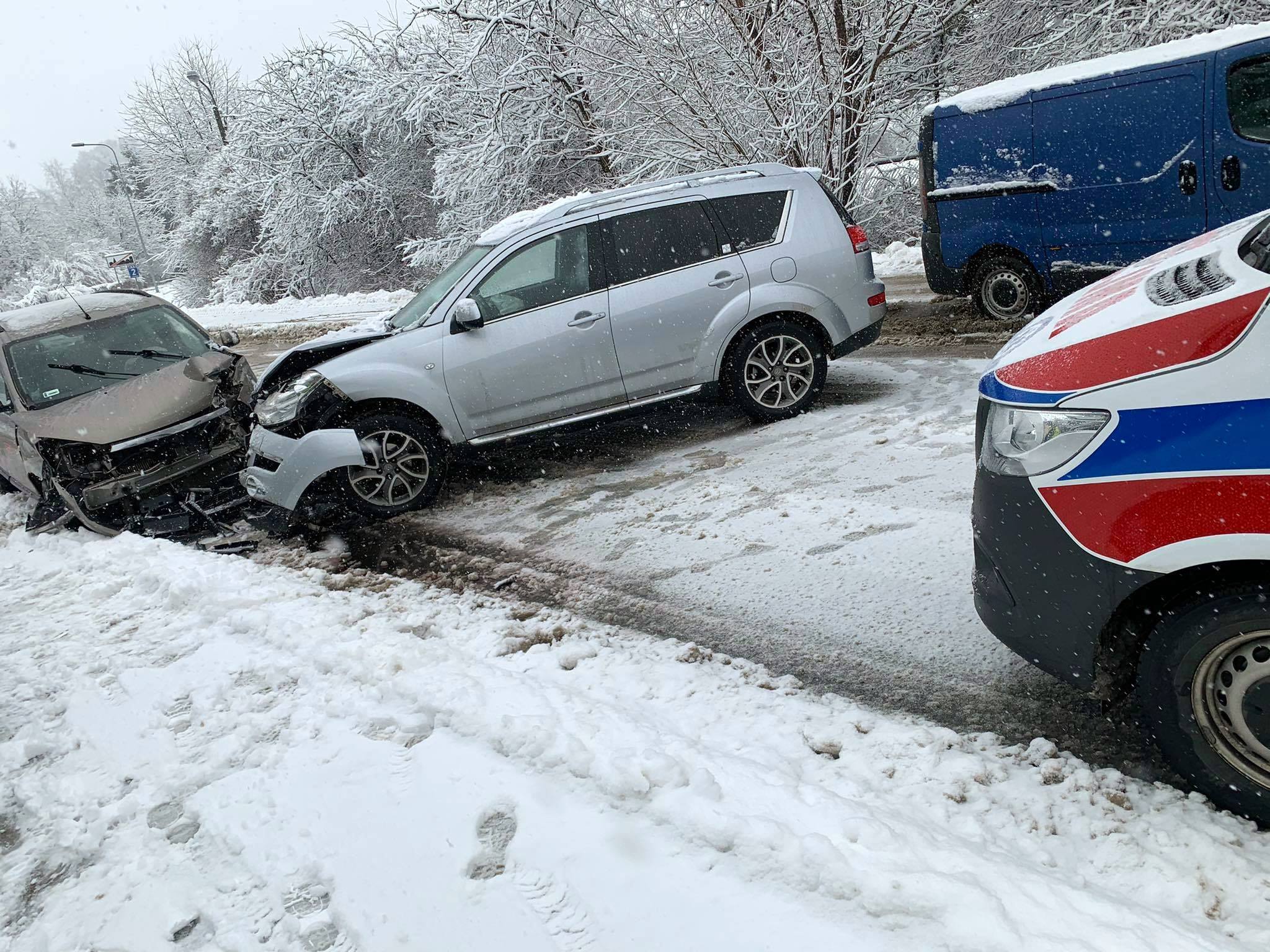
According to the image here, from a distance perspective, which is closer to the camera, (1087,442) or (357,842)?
Result: (1087,442)

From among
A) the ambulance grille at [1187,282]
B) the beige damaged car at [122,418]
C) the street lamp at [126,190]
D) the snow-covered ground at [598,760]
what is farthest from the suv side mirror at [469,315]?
the street lamp at [126,190]

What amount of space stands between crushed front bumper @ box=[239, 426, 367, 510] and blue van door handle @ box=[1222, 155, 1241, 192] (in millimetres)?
7158

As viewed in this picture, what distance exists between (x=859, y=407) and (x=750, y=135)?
6.81m

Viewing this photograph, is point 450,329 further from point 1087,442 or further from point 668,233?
point 1087,442

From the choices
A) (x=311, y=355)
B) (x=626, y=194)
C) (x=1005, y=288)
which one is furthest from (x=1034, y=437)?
(x=1005, y=288)

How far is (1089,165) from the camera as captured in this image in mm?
7836

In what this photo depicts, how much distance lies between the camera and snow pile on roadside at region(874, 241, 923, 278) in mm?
15469

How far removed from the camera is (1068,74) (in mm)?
7809

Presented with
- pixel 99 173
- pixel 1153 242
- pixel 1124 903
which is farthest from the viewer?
pixel 99 173

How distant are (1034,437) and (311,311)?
2462cm

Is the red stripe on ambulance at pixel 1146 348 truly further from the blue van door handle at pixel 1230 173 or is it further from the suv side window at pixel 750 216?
the blue van door handle at pixel 1230 173

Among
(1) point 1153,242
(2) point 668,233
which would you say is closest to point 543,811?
(2) point 668,233

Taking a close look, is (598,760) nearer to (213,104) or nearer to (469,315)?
(469,315)

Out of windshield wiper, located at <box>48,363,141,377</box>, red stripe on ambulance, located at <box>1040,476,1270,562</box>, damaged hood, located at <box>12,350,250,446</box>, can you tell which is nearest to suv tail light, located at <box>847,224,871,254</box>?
red stripe on ambulance, located at <box>1040,476,1270,562</box>
